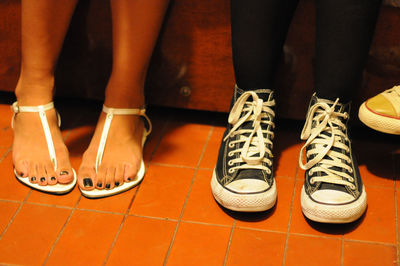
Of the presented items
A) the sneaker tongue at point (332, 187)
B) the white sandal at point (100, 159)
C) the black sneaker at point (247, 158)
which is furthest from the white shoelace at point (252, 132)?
the white sandal at point (100, 159)

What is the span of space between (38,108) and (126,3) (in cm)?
31

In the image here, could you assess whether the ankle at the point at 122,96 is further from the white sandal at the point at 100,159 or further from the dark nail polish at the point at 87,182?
the dark nail polish at the point at 87,182

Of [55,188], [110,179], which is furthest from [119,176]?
[55,188]

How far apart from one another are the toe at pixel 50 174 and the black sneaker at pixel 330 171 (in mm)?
511

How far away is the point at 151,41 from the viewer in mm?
1052

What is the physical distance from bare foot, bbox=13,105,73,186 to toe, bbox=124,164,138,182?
116 millimetres

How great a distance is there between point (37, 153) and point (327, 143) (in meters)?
0.61

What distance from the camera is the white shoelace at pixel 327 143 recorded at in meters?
0.95

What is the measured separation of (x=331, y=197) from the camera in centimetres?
92

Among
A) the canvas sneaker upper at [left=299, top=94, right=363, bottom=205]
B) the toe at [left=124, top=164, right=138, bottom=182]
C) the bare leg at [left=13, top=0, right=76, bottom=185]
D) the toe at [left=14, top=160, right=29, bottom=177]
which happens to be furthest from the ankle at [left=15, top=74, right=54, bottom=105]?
the canvas sneaker upper at [left=299, top=94, right=363, bottom=205]

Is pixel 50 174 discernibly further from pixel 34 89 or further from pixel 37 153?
pixel 34 89

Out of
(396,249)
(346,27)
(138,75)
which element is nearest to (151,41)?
(138,75)

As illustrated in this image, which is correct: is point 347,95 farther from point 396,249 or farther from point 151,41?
point 151,41

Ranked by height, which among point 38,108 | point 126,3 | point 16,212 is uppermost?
point 126,3
